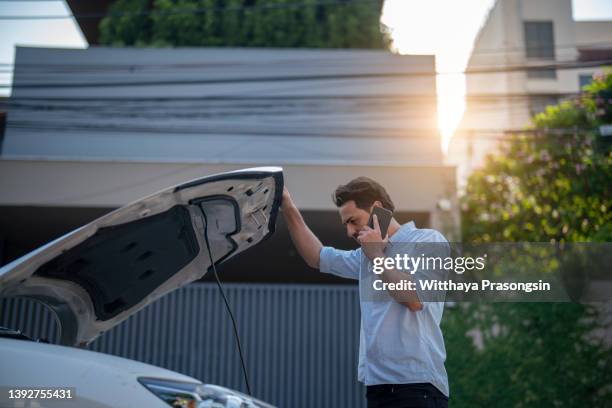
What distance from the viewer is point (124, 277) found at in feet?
10.0

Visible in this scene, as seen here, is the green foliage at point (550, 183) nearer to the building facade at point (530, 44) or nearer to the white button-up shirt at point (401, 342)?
the white button-up shirt at point (401, 342)

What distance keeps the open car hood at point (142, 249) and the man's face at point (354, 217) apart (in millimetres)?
350

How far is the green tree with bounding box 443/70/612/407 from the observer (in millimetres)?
6520

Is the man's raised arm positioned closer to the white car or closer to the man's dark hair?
the white car

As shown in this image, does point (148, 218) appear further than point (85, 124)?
No

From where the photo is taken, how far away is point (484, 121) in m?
20.6

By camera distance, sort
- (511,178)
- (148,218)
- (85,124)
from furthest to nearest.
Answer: (85,124)
(511,178)
(148,218)

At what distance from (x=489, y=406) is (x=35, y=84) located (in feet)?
29.5

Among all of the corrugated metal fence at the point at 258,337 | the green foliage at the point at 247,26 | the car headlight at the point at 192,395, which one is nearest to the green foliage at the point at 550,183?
Answer: the corrugated metal fence at the point at 258,337

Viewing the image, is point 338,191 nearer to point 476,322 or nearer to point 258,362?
point 476,322

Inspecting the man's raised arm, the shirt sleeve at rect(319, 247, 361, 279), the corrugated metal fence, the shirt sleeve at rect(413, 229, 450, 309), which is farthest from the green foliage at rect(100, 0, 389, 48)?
the shirt sleeve at rect(413, 229, 450, 309)

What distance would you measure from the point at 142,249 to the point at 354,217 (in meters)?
1.03

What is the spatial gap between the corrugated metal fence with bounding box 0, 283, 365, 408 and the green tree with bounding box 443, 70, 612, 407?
1480 mm

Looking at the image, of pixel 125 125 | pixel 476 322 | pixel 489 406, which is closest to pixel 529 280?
pixel 476 322
